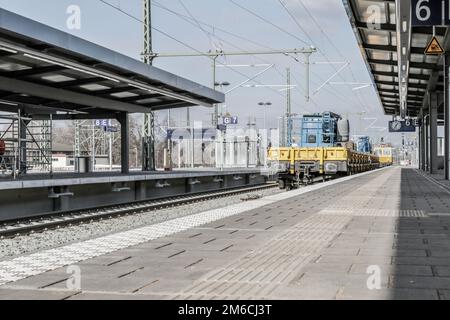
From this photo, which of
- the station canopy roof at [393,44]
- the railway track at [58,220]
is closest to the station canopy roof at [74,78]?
the railway track at [58,220]

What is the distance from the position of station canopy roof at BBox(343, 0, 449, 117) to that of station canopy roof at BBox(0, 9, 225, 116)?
6529 mm

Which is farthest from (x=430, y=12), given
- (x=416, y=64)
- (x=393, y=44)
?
(x=416, y=64)

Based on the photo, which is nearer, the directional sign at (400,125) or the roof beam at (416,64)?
the roof beam at (416,64)

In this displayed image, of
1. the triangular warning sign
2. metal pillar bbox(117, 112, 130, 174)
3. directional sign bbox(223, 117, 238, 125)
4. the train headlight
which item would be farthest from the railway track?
directional sign bbox(223, 117, 238, 125)

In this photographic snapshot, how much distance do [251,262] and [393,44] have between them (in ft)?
64.6

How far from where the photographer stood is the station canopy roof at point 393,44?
19156mm

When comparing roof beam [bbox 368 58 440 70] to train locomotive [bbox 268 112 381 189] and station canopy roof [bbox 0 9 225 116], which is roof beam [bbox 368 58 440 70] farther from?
station canopy roof [bbox 0 9 225 116]

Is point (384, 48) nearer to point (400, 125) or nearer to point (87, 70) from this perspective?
point (87, 70)

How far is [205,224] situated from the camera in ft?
35.2

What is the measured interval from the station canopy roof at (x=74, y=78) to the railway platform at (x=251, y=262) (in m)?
4.89

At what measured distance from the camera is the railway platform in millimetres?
5336

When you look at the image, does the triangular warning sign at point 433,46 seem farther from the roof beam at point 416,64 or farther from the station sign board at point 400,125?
the station sign board at point 400,125
